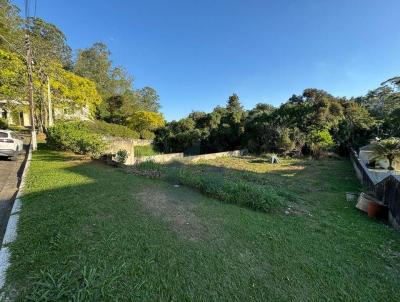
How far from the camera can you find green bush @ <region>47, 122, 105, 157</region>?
9414mm

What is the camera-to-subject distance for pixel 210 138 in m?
23.2

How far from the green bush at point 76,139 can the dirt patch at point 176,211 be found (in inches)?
205

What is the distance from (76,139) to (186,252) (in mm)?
8699

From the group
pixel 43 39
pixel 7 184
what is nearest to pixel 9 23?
pixel 43 39

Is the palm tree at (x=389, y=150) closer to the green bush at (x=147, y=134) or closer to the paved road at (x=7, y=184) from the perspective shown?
the paved road at (x=7, y=184)

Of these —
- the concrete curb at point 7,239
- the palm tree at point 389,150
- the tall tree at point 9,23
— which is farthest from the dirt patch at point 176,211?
the tall tree at point 9,23

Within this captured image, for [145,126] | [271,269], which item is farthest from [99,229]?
[145,126]

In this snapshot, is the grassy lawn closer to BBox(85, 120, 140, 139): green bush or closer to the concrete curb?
the concrete curb

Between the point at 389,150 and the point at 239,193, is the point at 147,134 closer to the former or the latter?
the point at 389,150

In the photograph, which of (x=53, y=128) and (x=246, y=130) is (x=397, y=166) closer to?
(x=246, y=130)

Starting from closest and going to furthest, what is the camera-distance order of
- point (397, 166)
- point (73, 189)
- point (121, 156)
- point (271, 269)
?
point (271, 269) → point (73, 189) → point (121, 156) → point (397, 166)

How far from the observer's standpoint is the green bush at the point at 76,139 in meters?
9.41

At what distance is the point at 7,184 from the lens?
6.04 meters

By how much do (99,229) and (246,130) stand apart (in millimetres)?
19974
